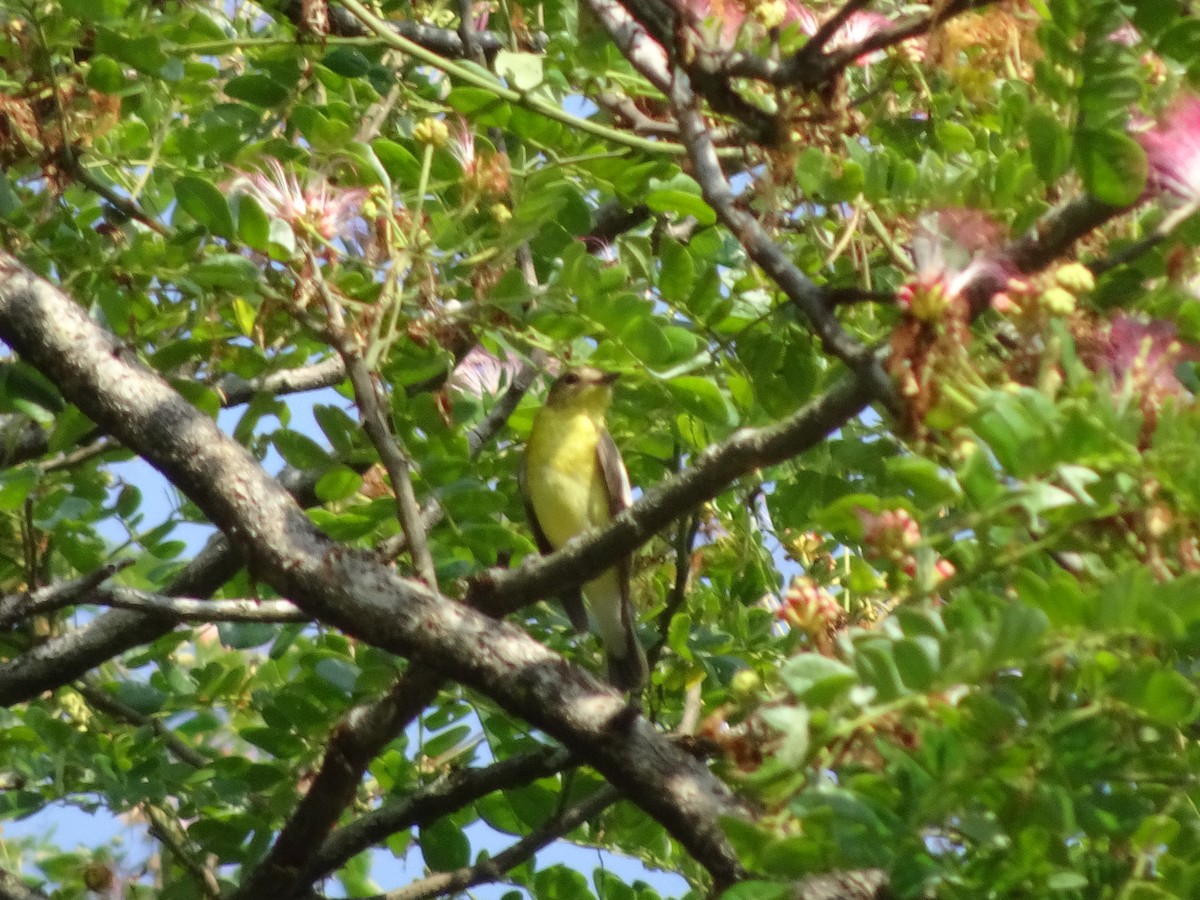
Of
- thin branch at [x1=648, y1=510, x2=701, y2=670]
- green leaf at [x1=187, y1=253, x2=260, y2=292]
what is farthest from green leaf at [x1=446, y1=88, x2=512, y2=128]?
thin branch at [x1=648, y1=510, x2=701, y2=670]

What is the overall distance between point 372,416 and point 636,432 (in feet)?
4.41

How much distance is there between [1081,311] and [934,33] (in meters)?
0.63

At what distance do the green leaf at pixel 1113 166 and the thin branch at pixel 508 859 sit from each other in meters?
1.64

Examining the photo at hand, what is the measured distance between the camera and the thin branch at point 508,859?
3.13 m

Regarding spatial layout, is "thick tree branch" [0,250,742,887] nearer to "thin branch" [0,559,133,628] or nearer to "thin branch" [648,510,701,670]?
"thin branch" [0,559,133,628]


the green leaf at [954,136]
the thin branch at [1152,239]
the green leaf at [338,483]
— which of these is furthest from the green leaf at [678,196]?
the thin branch at [1152,239]

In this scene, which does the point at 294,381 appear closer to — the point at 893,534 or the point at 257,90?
the point at 257,90

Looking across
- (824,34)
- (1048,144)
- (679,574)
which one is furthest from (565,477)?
(1048,144)

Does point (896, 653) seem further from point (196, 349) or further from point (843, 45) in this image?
point (196, 349)

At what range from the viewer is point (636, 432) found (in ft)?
12.8

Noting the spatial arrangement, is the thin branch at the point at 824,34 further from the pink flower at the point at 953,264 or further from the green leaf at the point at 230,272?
the green leaf at the point at 230,272

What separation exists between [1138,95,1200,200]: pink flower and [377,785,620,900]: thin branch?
5.45 ft

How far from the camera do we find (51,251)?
131 inches

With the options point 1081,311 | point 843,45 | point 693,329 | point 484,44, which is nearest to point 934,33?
point 843,45
